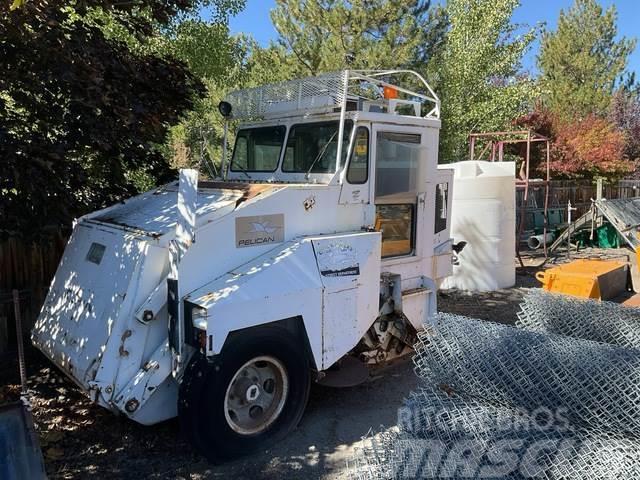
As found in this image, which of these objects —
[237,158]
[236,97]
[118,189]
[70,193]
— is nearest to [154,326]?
[70,193]

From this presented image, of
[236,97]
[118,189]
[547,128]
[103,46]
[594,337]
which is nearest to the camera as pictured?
[594,337]

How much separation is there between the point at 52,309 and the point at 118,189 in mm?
1501

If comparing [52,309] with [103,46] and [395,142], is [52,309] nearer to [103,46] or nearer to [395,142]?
[103,46]

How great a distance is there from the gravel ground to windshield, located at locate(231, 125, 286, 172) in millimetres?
2379

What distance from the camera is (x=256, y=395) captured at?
3838mm

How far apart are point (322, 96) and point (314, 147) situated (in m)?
0.49

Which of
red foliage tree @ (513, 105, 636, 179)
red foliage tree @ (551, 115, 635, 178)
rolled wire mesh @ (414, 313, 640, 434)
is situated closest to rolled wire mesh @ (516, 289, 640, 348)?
rolled wire mesh @ (414, 313, 640, 434)

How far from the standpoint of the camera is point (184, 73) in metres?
5.56

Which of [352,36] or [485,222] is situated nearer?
[485,222]

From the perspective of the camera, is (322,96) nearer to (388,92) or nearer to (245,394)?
(388,92)

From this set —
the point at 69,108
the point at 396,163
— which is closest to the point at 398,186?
the point at 396,163

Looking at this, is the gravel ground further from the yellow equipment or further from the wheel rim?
the yellow equipment

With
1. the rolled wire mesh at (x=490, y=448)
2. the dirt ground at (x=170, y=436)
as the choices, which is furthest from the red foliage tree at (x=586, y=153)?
the rolled wire mesh at (x=490, y=448)

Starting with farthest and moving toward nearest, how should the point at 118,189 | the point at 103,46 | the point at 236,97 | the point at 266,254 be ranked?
1. the point at 236,97
2. the point at 118,189
3. the point at 103,46
4. the point at 266,254
